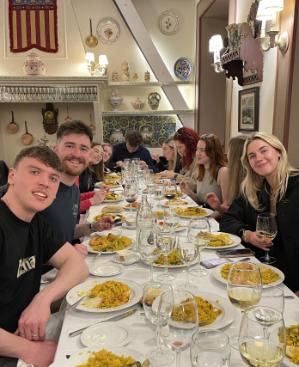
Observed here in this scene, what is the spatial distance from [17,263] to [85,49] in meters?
5.85

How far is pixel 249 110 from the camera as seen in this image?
4105 millimetres

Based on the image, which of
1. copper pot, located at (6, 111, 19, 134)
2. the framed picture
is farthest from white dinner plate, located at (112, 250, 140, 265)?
copper pot, located at (6, 111, 19, 134)

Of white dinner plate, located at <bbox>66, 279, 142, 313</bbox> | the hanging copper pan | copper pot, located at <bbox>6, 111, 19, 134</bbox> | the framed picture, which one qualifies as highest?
the hanging copper pan

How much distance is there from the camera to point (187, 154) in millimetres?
4047

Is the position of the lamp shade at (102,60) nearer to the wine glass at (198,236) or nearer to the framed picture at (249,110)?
the framed picture at (249,110)

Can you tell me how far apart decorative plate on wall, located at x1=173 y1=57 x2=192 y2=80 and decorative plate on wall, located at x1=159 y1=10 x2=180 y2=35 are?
22.8 inches

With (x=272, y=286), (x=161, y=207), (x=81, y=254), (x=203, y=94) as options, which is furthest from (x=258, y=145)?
(x=203, y=94)

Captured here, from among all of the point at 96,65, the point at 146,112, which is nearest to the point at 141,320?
the point at 146,112

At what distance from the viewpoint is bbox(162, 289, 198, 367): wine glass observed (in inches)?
32.1

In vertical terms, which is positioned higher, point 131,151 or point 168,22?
point 168,22

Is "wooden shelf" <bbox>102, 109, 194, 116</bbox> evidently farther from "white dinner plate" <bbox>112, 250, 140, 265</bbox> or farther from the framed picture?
"white dinner plate" <bbox>112, 250, 140, 265</bbox>

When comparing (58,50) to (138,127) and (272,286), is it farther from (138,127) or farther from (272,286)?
(272,286)

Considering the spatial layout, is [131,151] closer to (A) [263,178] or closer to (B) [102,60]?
(B) [102,60]

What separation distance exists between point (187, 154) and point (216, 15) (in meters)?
3.45
